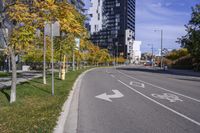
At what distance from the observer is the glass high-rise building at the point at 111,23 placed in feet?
584

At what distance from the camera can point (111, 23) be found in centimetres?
18225

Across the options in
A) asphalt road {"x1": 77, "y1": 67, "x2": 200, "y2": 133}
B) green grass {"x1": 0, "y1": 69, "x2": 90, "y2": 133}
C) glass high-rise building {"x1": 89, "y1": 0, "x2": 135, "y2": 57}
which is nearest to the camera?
green grass {"x1": 0, "y1": 69, "x2": 90, "y2": 133}

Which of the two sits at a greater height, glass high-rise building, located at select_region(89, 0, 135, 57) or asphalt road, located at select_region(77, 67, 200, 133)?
glass high-rise building, located at select_region(89, 0, 135, 57)

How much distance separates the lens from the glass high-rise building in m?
178

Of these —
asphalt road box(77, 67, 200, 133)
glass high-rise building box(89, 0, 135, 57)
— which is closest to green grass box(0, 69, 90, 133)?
asphalt road box(77, 67, 200, 133)

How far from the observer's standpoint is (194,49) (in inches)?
2554

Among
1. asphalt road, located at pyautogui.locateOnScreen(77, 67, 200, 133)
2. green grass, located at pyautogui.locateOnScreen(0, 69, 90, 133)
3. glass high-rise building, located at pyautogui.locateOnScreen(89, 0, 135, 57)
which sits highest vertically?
glass high-rise building, located at pyautogui.locateOnScreen(89, 0, 135, 57)

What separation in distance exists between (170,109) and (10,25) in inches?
255

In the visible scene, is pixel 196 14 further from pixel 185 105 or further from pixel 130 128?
pixel 130 128

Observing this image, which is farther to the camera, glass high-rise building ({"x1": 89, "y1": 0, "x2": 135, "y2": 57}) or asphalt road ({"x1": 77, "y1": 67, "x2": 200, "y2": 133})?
glass high-rise building ({"x1": 89, "y1": 0, "x2": 135, "y2": 57})

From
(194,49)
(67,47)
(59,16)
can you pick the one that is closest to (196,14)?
(194,49)

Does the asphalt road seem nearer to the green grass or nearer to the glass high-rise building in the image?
the green grass

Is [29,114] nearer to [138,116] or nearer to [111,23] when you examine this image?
[138,116]

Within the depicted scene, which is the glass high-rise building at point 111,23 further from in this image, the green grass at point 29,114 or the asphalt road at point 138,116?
the green grass at point 29,114
